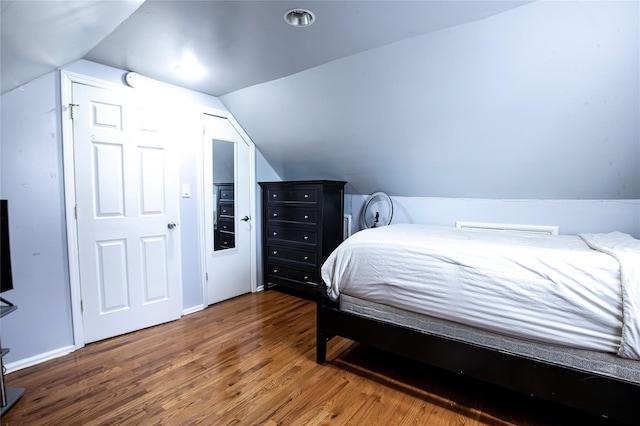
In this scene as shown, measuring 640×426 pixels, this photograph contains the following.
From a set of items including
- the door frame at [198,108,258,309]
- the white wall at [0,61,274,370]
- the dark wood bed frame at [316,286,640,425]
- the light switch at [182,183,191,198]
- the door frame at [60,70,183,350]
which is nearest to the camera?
the dark wood bed frame at [316,286,640,425]

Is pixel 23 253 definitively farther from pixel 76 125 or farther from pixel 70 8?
pixel 70 8

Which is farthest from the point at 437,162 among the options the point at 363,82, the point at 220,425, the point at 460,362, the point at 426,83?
the point at 220,425

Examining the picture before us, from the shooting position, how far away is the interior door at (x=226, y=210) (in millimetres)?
3166

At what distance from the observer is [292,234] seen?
11.2 ft

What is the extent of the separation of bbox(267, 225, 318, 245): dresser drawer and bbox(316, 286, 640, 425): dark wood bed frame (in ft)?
3.83

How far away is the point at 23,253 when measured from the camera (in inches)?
80.9

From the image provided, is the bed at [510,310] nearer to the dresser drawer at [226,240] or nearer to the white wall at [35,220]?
the dresser drawer at [226,240]

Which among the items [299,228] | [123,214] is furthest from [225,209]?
[123,214]

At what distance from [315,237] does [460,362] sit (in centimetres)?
185

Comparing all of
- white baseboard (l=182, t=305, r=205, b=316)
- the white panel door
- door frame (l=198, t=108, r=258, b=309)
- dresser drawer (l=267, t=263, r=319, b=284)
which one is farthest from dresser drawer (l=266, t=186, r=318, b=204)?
white baseboard (l=182, t=305, r=205, b=316)

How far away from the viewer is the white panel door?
235 cm

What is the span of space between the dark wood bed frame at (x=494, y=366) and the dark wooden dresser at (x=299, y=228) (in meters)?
1.11

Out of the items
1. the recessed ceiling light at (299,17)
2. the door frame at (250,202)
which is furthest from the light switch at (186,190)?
the recessed ceiling light at (299,17)

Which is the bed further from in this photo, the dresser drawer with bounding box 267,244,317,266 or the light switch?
the light switch
